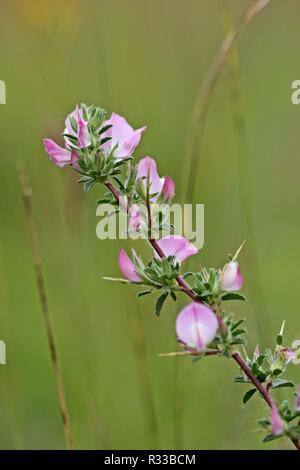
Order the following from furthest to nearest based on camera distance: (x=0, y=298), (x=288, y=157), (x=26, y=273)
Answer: (x=288, y=157)
(x=26, y=273)
(x=0, y=298)

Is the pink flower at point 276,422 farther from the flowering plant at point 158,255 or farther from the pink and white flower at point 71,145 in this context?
the pink and white flower at point 71,145

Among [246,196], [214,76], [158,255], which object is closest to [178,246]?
[158,255]

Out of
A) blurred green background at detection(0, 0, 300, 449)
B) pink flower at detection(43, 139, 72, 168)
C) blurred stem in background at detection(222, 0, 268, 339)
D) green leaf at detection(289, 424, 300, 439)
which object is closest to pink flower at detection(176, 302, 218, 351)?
green leaf at detection(289, 424, 300, 439)

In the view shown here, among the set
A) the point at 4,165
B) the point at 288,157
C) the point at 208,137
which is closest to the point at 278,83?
the point at 288,157

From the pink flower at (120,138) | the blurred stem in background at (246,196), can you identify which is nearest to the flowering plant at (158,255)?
the pink flower at (120,138)

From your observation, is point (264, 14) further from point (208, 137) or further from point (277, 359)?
point (277, 359)

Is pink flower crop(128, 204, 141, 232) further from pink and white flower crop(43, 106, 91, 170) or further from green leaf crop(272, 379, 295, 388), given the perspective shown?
green leaf crop(272, 379, 295, 388)

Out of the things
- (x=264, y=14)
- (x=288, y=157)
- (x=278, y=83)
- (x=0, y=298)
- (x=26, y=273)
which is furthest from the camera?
(x=264, y=14)
